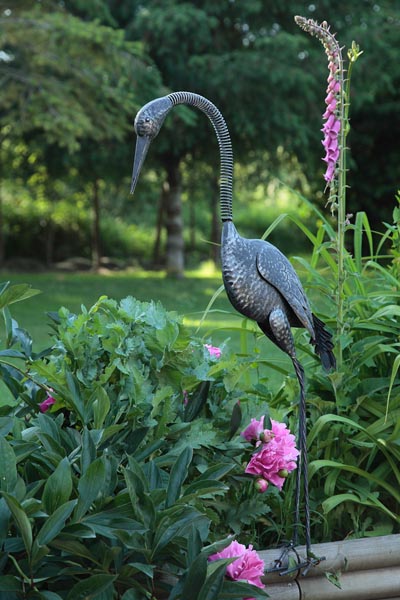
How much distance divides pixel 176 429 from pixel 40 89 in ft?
29.0

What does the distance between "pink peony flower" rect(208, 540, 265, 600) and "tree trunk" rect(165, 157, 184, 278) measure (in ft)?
41.1

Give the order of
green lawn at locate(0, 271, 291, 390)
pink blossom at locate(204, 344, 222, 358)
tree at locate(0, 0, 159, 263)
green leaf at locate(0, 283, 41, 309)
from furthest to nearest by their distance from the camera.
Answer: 1. tree at locate(0, 0, 159, 263)
2. green lawn at locate(0, 271, 291, 390)
3. pink blossom at locate(204, 344, 222, 358)
4. green leaf at locate(0, 283, 41, 309)

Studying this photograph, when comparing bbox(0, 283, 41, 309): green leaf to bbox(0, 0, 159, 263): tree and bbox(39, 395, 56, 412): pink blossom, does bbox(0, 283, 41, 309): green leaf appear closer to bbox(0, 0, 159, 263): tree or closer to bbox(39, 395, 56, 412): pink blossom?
bbox(39, 395, 56, 412): pink blossom

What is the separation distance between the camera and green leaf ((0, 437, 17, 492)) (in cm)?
159

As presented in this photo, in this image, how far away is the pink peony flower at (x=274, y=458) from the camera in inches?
80.0

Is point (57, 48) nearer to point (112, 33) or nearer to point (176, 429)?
point (112, 33)

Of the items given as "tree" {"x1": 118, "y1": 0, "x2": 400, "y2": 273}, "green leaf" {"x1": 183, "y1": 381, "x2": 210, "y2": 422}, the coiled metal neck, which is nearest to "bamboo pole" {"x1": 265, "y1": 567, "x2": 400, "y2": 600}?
"green leaf" {"x1": 183, "y1": 381, "x2": 210, "y2": 422}

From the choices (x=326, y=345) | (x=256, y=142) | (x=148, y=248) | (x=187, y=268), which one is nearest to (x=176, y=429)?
(x=326, y=345)

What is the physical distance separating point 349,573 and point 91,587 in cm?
84

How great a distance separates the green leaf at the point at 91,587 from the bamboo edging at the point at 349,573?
594 mm

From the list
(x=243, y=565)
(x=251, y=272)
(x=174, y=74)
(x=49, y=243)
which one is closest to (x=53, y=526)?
(x=243, y=565)

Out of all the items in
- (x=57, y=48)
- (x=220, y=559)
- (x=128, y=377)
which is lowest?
(x=220, y=559)

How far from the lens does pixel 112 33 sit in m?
9.60

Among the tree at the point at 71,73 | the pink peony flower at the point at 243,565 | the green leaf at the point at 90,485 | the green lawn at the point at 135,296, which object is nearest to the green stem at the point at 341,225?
the pink peony flower at the point at 243,565
